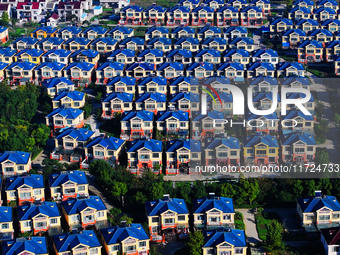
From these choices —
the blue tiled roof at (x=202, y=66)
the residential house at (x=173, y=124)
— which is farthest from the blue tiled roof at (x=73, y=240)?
the blue tiled roof at (x=202, y=66)

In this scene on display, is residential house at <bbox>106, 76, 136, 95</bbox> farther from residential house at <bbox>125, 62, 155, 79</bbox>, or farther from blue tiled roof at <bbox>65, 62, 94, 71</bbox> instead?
blue tiled roof at <bbox>65, 62, 94, 71</bbox>

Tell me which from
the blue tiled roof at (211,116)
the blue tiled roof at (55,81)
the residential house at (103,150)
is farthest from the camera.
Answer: the blue tiled roof at (55,81)

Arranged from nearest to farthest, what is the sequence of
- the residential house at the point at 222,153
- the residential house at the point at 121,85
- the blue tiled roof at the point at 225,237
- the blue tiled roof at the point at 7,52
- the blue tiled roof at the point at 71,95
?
1. the blue tiled roof at the point at 225,237
2. the residential house at the point at 222,153
3. the blue tiled roof at the point at 71,95
4. the residential house at the point at 121,85
5. the blue tiled roof at the point at 7,52

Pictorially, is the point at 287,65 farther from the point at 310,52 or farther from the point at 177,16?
the point at 177,16

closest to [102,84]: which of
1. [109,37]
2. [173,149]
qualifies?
[109,37]

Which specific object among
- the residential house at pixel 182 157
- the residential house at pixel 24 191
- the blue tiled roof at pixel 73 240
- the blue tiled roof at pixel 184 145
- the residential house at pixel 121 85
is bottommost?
the blue tiled roof at pixel 73 240

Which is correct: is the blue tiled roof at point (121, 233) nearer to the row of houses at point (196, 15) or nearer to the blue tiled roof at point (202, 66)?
the blue tiled roof at point (202, 66)

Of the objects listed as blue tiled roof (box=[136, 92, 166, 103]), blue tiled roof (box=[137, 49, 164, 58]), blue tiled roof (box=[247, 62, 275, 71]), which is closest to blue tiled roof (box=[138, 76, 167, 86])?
blue tiled roof (box=[136, 92, 166, 103])
